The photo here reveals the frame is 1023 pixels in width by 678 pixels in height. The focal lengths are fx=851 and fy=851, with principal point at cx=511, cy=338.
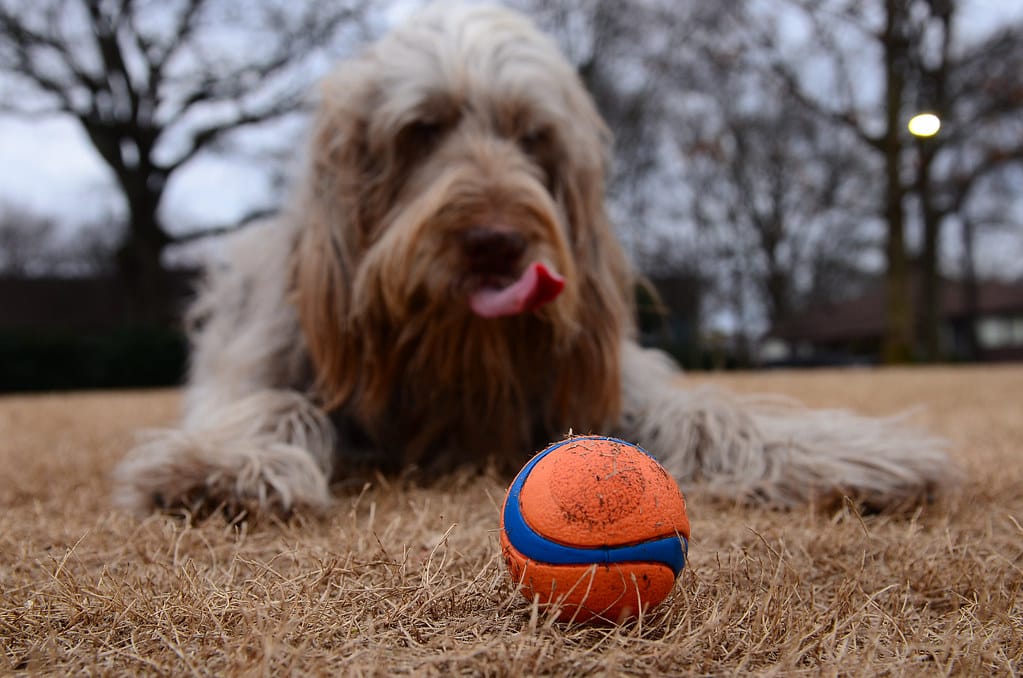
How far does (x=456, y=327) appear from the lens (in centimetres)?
221

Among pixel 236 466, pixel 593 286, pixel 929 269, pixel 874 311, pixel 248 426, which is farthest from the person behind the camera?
pixel 874 311

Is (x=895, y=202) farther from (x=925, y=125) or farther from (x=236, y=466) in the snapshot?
(x=236, y=466)

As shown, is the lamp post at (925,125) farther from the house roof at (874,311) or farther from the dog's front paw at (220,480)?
the house roof at (874,311)

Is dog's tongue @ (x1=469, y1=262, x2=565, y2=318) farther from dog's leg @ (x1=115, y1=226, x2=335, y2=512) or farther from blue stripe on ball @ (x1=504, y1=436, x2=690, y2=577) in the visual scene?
blue stripe on ball @ (x1=504, y1=436, x2=690, y2=577)

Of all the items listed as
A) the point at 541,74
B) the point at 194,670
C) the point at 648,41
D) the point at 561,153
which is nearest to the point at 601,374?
the point at 561,153

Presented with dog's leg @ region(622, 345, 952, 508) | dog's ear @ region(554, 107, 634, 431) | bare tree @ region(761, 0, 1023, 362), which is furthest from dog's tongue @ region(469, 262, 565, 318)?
bare tree @ region(761, 0, 1023, 362)

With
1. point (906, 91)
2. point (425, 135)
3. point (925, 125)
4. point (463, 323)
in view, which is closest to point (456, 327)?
point (463, 323)

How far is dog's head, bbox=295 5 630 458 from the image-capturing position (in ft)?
6.99

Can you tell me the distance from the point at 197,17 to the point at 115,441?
42.9 feet

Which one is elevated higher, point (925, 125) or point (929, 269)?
point (925, 125)

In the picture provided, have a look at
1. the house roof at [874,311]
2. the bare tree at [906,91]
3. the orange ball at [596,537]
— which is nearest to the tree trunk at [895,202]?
the bare tree at [906,91]

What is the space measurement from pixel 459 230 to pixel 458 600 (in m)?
1.11

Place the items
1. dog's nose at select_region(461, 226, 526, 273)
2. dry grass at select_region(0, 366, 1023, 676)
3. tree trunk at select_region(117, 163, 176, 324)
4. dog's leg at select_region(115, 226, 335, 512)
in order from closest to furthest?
dry grass at select_region(0, 366, 1023, 676) → dog's leg at select_region(115, 226, 335, 512) → dog's nose at select_region(461, 226, 526, 273) → tree trunk at select_region(117, 163, 176, 324)

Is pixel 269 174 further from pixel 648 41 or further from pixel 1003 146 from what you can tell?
pixel 1003 146
